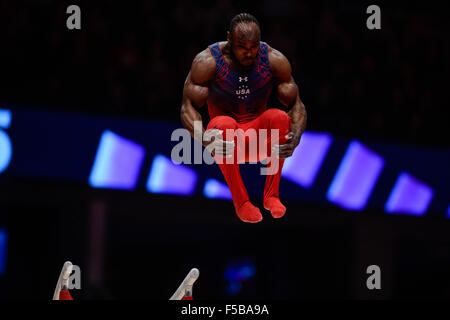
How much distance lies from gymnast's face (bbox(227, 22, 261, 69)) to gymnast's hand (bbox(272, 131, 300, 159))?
487 millimetres

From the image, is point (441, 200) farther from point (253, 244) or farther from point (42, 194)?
point (42, 194)

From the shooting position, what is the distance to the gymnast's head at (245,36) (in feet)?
15.5

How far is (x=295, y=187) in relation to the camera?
859cm

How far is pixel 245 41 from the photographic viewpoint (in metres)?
4.73

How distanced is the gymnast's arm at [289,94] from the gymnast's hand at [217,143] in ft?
1.11

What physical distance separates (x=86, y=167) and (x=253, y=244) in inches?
115

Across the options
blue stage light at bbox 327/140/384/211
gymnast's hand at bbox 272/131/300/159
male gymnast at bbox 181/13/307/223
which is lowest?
blue stage light at bbox 327/140/384/211

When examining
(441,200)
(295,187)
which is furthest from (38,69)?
(441,200)

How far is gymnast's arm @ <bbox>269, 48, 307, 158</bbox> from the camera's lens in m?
4.93

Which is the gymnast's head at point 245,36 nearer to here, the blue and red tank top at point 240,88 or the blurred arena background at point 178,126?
the blue and red tank top at point 240,88

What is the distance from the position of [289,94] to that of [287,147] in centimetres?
35

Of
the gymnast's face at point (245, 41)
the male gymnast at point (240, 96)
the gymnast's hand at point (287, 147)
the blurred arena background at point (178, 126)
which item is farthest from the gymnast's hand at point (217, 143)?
the blurred arena background at point (178, 126)

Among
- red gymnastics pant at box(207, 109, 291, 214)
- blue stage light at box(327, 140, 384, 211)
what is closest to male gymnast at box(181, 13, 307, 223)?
red gymnastics pant at box(207, 109, 291, 214)

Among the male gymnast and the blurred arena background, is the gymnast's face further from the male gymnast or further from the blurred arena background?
the blurred arena background
